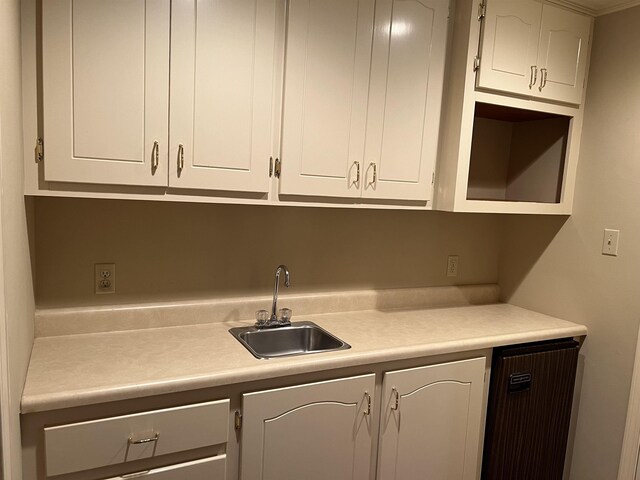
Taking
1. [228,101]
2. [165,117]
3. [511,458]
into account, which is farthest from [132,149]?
[511,458]

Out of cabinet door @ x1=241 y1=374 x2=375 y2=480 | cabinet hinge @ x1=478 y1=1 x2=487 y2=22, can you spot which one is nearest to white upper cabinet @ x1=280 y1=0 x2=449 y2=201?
cabinet hinge @ x1=478 y1=1 x2=487 y2=22

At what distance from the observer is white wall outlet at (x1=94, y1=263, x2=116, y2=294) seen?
69.9 inches

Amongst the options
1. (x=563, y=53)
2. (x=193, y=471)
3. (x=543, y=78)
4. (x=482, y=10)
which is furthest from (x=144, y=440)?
(x=563, y=53)

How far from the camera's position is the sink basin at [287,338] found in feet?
6.25

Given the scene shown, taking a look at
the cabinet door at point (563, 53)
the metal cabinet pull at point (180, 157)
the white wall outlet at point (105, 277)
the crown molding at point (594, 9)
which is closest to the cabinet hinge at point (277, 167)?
the metal cabinet pull at point (180, 157)

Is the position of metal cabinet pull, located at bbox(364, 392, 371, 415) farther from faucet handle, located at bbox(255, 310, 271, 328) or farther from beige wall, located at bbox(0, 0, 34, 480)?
beige wall, located at bbox(0, 0, 34, 480)

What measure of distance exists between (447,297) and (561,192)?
0.77m

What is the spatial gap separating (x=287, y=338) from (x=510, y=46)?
5.13ft

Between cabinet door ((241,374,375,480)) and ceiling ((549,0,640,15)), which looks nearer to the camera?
cabinet door ((241,374,375,480))

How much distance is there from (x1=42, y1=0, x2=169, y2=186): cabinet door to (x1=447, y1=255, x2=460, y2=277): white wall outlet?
5.30 ft

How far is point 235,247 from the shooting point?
2.01 metres

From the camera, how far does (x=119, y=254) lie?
5.93ft

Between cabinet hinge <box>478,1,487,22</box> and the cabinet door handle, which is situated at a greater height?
cabinet hinge <box>478,1,487,22</box>

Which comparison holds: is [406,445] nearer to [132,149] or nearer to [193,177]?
[193,177]
